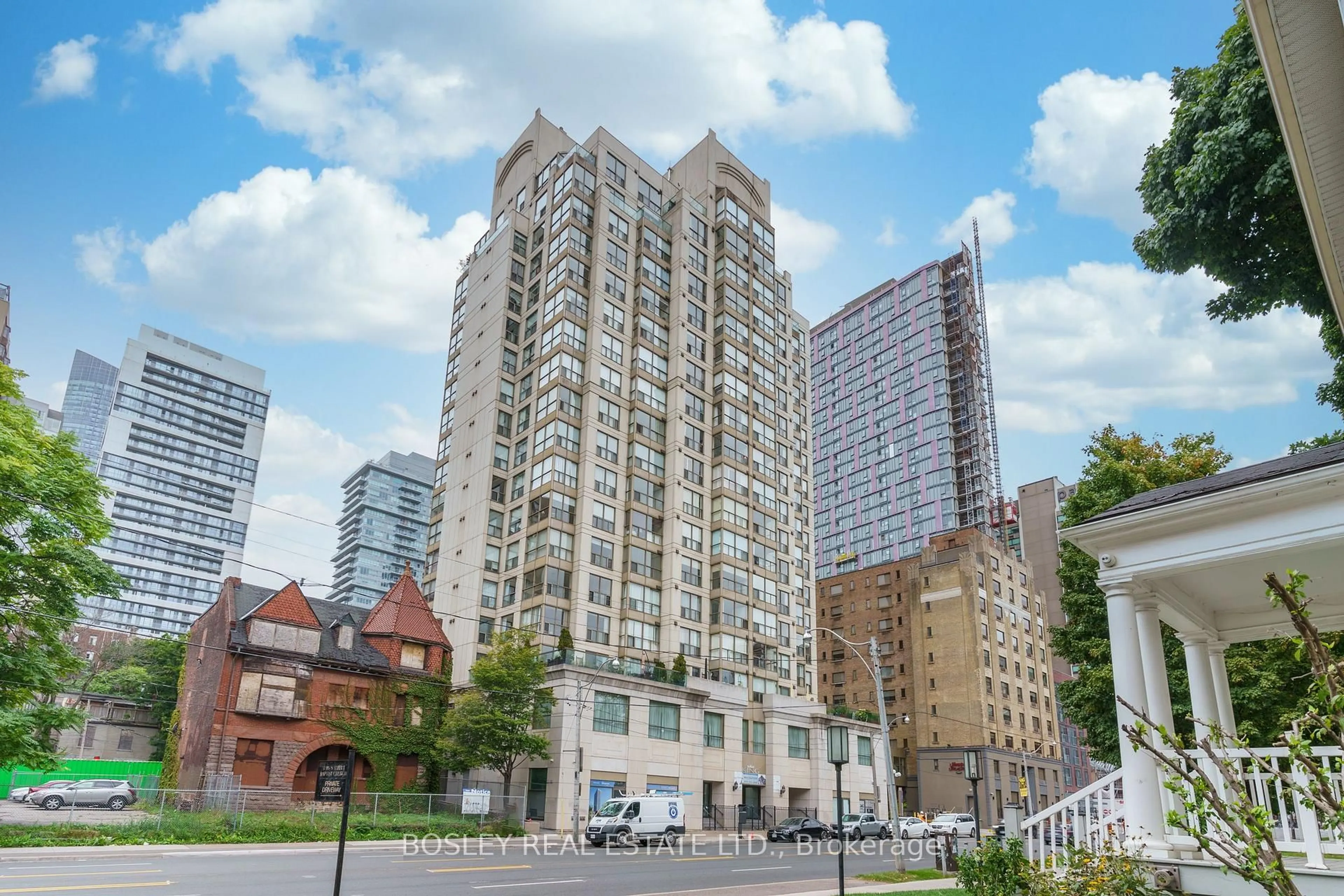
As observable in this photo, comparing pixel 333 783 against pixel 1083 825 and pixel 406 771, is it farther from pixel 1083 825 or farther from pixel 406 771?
pixel 406 771

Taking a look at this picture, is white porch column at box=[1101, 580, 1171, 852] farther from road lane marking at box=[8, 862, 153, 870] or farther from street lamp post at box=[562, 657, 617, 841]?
street lamp post at box=[562, 657, 617, 841]

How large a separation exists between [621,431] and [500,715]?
25.4 metres

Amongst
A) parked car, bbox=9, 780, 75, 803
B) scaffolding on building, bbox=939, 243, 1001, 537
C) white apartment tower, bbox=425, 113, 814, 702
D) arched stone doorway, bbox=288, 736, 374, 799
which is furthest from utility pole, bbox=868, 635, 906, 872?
scaffolding on building, bbox=939, 243, 1001, 537

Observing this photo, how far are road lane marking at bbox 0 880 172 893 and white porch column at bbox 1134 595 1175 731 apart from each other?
19.3 m

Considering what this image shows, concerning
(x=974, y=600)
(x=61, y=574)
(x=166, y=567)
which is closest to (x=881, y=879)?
(x=61, y=574)

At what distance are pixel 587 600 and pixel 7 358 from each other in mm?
→ 66244

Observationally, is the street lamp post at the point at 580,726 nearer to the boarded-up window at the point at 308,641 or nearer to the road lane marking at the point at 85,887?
the boarded-up window at the point at 308,641

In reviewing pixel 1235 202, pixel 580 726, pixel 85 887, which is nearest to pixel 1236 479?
pixel 1235 202

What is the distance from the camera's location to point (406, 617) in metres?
53.4

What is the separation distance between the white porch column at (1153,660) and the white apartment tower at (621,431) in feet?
140

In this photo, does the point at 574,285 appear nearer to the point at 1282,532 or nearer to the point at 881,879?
the point at 881,879

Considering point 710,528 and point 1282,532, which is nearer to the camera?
point 1282,532

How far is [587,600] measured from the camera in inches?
2298

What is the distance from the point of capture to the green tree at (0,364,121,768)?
2588cm
